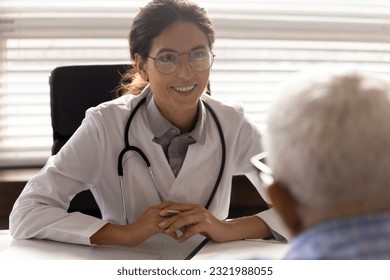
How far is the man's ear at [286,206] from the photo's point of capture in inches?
20.1

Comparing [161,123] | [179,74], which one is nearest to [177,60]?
[179,74]

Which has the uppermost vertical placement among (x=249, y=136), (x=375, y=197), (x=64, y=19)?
(x=64, y=19)

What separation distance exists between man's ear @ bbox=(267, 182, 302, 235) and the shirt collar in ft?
2.19

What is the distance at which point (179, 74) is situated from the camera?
1.14 m

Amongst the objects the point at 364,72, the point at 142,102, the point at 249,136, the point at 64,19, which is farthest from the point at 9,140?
the point at 364,72

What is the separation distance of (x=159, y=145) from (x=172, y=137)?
37 mm

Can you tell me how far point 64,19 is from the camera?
1.72 metres

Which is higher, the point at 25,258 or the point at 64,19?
the point at 64,19

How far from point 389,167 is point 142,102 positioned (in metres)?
0.80

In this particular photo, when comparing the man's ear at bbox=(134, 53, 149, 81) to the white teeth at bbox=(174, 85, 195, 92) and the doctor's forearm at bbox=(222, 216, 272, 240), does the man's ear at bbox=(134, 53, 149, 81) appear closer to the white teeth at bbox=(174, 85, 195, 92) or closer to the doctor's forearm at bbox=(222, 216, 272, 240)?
the white teeth at bbox=(174, 85, 195, 92)

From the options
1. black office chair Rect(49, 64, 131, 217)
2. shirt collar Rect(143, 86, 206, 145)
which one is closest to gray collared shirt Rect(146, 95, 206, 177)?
shirt collar Rect(143, 86, 206, 145)

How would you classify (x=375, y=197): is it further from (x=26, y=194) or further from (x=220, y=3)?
(x=220, y=3)

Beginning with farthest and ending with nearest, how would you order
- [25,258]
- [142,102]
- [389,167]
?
[142,102]
[25,258]
[389,167]

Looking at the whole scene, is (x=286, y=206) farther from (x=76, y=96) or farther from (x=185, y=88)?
(x=76, y=96)
